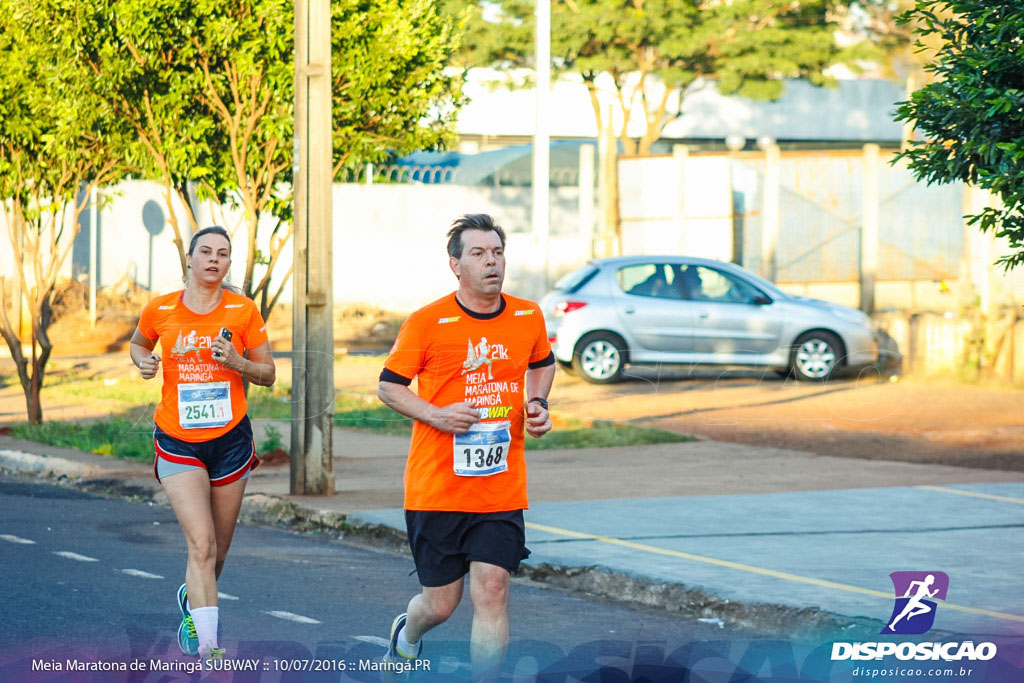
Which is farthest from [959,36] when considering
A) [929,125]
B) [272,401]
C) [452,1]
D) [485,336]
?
[452,1]

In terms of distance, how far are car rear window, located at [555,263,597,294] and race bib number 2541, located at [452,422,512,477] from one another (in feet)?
44.7

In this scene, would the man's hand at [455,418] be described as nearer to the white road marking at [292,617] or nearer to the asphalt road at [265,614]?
the asphalt road at [265,614]

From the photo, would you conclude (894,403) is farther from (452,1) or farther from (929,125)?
(452,1)

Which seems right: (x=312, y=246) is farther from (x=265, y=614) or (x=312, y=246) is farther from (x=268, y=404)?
(x=268, y=404)

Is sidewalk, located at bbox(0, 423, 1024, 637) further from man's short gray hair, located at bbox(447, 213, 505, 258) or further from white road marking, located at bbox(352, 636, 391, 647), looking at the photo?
man's short gray hair, located at bbox(447, 213, 505, 258)

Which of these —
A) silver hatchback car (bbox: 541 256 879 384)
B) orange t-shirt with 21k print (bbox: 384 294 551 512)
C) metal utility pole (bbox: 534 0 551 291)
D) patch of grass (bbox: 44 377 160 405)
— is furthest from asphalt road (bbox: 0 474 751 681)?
metal utility pole (bbox: 534 0 551 291)

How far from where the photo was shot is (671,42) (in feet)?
119

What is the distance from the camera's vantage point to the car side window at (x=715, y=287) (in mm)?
19047

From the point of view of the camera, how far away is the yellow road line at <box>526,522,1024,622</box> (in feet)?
23.2

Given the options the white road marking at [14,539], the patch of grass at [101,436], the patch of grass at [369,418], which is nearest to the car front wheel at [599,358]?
the patch of grass at [369,418]

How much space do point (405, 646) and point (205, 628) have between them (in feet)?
2.96

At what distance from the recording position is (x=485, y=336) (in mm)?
5387

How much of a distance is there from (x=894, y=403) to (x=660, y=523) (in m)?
8.43

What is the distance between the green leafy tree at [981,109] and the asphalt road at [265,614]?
7.94 ft
